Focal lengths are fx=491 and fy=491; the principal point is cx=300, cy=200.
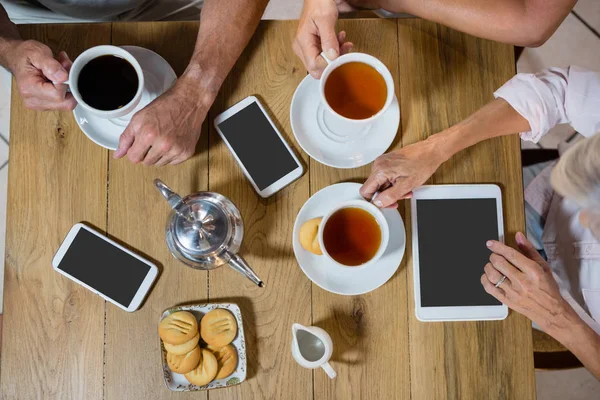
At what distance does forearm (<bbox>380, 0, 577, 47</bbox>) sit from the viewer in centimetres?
98

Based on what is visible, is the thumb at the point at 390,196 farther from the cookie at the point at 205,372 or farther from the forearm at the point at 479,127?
the cookie at the point at 205,372

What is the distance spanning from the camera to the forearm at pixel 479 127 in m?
1.00

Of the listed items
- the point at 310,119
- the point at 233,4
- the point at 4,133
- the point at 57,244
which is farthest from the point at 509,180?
the point at 4,133

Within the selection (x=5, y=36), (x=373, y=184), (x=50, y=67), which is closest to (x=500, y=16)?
(x=373, y=184)

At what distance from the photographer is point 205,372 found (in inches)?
36.8

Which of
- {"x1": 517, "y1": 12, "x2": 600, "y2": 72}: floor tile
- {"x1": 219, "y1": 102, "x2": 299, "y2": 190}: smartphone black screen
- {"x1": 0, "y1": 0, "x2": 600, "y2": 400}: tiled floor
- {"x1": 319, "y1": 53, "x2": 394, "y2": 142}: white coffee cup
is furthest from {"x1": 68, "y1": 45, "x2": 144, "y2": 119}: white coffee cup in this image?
{"x1": 517, "y1": 12, "x2": 600, "y2": 72}: floor tile

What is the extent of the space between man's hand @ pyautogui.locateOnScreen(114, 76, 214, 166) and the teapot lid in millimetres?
96

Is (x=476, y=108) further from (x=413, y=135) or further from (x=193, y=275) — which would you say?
(x=193, y=275)

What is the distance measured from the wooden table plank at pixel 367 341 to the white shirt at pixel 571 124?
1.34 feet

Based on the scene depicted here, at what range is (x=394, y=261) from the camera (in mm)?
994

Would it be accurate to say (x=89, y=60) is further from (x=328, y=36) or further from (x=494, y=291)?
(x=494, y=291)

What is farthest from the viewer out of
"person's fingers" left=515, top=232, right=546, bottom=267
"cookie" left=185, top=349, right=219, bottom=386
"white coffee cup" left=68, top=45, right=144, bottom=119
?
"person's fingers" left=515, top=232, right=546, bottom=267

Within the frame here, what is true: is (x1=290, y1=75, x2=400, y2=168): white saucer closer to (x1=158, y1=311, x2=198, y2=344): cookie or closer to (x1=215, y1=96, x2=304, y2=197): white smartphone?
(x1=215, y1=96, x2=304, y2=197): white smartphone

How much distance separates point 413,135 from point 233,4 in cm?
46
